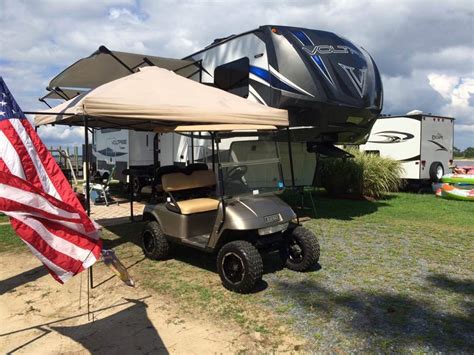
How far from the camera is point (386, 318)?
12.3ft

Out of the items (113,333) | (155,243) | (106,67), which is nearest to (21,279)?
(155,243)

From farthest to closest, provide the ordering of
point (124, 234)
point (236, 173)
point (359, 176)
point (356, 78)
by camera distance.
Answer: point (359, 176) → point (356, 78) → point (124, 234) → point (236, 173)

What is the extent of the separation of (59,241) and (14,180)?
22.3 inches

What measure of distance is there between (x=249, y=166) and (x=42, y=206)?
102 inches

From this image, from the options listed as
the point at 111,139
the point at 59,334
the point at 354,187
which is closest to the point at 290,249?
the point at 59,334

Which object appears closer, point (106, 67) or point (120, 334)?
point (120, 334)

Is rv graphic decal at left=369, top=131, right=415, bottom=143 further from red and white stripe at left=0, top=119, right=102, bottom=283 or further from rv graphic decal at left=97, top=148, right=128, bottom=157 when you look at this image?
red and white stripe at left=0, top=119, right=102, bottom=283

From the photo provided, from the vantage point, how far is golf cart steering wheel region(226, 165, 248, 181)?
4.91 meters

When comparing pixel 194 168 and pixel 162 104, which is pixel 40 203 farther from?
pixel 194 168

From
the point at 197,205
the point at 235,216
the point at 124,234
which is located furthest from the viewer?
the point at 124,234

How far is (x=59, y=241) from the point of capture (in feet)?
10.3

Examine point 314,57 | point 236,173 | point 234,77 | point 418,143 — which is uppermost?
point 314,57

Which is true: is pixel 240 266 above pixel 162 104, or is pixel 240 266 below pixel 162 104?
below

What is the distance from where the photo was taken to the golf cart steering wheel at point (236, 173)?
4911mm
